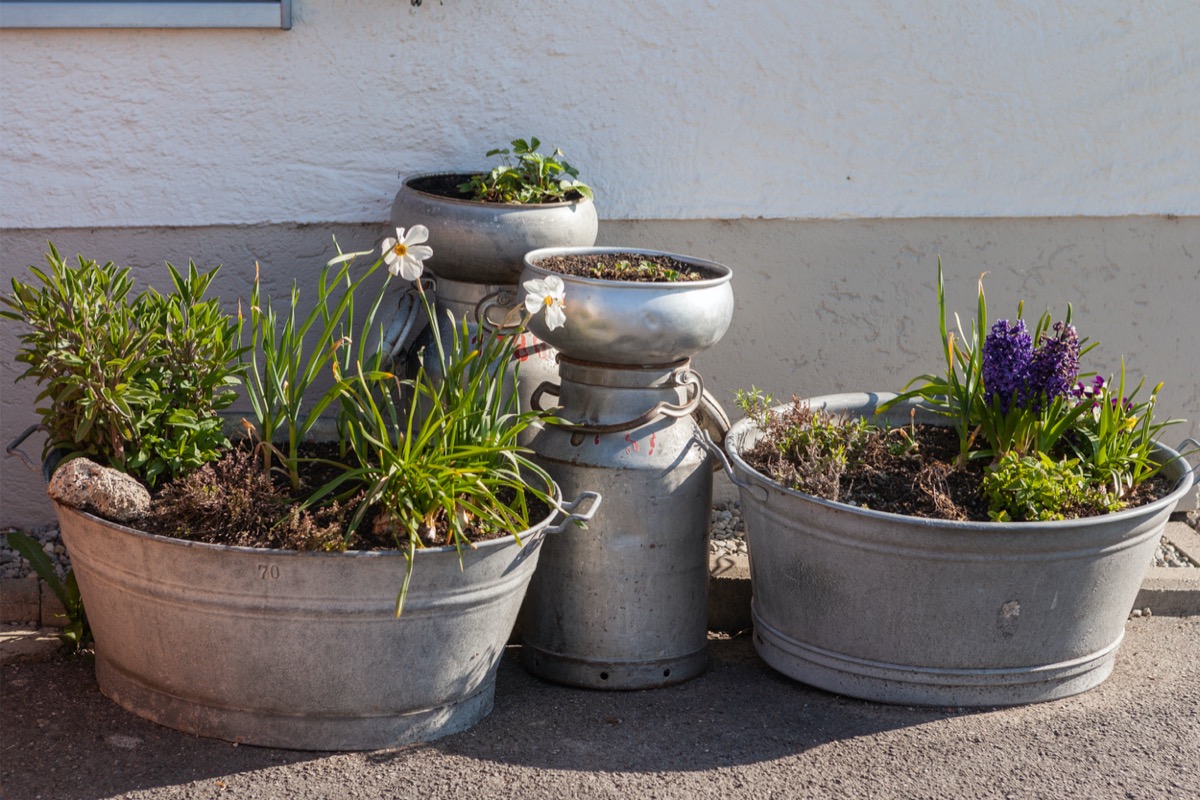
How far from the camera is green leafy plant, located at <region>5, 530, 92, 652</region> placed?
330cm

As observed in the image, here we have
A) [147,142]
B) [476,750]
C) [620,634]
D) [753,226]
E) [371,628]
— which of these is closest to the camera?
[371,628]

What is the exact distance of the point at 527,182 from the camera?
370 cm

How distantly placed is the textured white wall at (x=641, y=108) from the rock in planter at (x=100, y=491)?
3.93ft

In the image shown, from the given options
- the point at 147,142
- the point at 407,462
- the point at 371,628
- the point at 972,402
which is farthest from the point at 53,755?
the point at 972,402

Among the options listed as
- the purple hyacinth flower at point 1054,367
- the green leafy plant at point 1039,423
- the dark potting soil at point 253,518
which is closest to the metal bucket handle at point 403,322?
the dark potting soil at point 253,518

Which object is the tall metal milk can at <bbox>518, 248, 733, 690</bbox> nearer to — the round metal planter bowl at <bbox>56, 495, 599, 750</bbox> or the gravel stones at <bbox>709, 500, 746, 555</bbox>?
the round metal planter bowl at <bbox>56, 495, 599, 750</bbox>

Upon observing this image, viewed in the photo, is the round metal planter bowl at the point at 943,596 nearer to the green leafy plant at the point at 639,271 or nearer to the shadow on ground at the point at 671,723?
the shadow on ground at the point at 671,723

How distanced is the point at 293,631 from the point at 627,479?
92 centimetres

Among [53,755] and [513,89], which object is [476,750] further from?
[513,89]

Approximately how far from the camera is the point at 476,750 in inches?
118

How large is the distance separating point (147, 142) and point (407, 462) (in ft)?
5.12

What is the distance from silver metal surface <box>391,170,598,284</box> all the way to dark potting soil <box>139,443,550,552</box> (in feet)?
2.64

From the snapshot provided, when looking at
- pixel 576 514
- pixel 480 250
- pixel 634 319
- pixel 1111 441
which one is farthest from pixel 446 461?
pixel 1111 441

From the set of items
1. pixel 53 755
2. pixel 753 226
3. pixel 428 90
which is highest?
pixel 428 90
